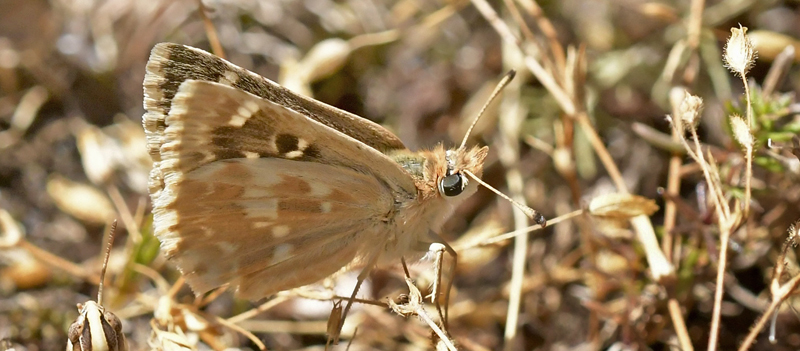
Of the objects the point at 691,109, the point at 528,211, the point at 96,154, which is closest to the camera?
the point at 691,109

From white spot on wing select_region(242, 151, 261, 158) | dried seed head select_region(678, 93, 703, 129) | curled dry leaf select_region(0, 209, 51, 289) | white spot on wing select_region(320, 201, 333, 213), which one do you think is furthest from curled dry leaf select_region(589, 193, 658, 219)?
curled dry leaf select_region(0, 209, 51, 289)

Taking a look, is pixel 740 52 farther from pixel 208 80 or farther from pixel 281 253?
pixel 208 80

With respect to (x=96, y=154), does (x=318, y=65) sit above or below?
above

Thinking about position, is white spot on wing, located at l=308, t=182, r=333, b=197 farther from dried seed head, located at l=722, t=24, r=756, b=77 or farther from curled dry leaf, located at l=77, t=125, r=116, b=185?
curled dry leaf, located at l=77, t=125, r=116, b=185

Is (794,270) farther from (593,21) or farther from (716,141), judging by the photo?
(593,21)

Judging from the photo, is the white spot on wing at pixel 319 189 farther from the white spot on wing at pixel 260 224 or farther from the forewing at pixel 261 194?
the white spot on wing at pixel 260 224

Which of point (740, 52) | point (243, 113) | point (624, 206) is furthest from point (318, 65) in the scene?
point (740, 52)

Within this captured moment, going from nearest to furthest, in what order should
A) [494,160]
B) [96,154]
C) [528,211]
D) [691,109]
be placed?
[691,109] < [528,211] < [96,154] < [494,160]
